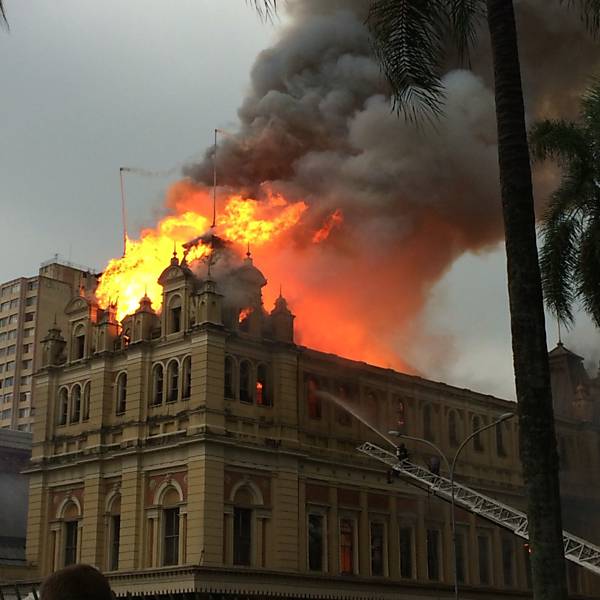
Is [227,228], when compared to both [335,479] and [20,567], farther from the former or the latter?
[20,567]

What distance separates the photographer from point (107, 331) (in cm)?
5203

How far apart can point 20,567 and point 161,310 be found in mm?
14199

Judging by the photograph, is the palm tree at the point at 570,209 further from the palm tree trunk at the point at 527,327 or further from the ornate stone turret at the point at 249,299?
the ornate stone turret at the point at 249,299

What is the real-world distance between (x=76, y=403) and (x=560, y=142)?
106ft

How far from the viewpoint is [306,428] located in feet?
166

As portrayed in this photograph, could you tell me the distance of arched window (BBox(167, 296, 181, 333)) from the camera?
48875 millimetres

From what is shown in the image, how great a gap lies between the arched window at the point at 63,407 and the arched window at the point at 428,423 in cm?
1933

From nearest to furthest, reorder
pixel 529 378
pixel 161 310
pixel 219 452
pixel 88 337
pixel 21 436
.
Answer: pixel 529 378
pixel 219 452
pixel 161 310
pixel 88 337
pixel 21 436

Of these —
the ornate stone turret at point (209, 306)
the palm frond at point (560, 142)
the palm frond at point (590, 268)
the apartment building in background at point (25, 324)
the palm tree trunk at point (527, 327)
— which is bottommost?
the palm tree trunk at point (527, 327)

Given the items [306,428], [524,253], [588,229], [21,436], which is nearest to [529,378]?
[524,253]

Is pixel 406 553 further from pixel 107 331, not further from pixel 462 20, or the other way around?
pixel 462 20

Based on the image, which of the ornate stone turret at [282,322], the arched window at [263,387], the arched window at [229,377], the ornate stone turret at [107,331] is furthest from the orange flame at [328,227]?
the ornate stone turret at [107,331]

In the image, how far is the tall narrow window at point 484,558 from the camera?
57250 mm

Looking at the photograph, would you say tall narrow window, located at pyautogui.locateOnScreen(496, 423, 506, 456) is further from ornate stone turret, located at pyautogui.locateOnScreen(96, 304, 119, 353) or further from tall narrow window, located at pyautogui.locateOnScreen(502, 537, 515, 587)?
ornate stone turret, located at pyautogui.locateOnScreen(96, 304, 119, 353)
